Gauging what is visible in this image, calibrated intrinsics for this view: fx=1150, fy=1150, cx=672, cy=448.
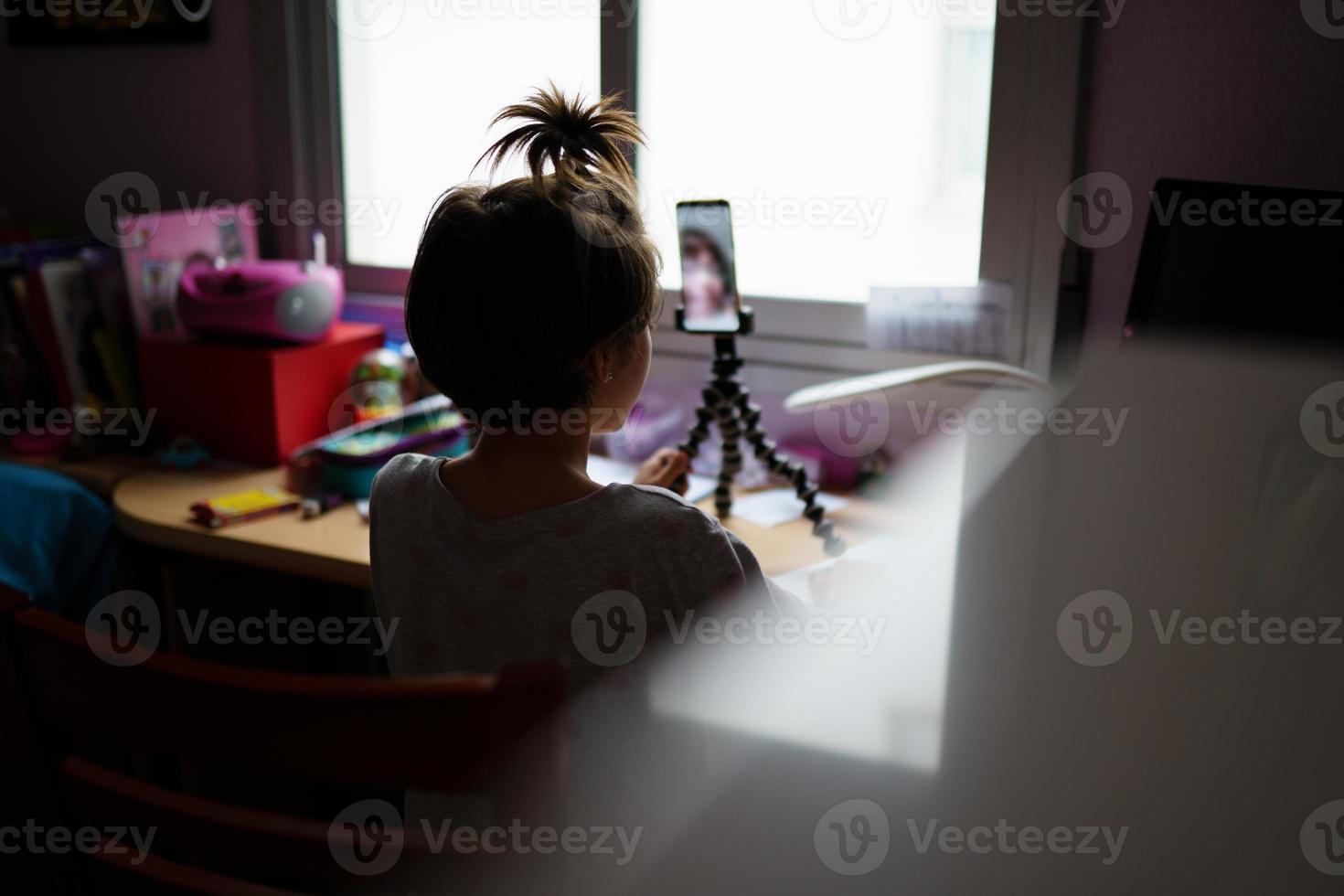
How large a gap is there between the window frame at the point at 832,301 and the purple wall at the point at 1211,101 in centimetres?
5

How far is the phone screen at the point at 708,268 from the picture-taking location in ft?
4.57

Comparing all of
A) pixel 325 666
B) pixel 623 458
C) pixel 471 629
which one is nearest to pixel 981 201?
pixel 623 458

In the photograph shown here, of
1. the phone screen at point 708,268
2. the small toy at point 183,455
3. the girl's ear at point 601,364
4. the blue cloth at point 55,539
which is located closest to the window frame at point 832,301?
the phone screen at point 708,268

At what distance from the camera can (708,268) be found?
1.41m

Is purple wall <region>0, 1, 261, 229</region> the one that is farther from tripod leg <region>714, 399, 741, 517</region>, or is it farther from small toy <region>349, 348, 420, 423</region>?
tripod leg <region>714, 399, 741, 517</region>

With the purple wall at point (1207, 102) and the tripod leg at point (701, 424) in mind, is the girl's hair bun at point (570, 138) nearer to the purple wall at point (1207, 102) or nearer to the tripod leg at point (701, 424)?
the tripod leg at point (701, 424)

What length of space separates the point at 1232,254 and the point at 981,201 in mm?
492

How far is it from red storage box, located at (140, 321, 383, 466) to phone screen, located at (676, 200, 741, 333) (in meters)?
0.63

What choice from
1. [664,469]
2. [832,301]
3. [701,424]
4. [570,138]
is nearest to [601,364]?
[570,138]

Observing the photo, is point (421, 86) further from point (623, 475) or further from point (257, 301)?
point (623, 475)

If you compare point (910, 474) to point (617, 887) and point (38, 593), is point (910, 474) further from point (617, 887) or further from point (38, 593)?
point (38, 593)

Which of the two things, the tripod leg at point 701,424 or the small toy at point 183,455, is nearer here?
the tripod leg at point 701,424

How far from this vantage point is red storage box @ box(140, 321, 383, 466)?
1682 millimetres

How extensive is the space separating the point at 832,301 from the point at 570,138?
0.77 meters
